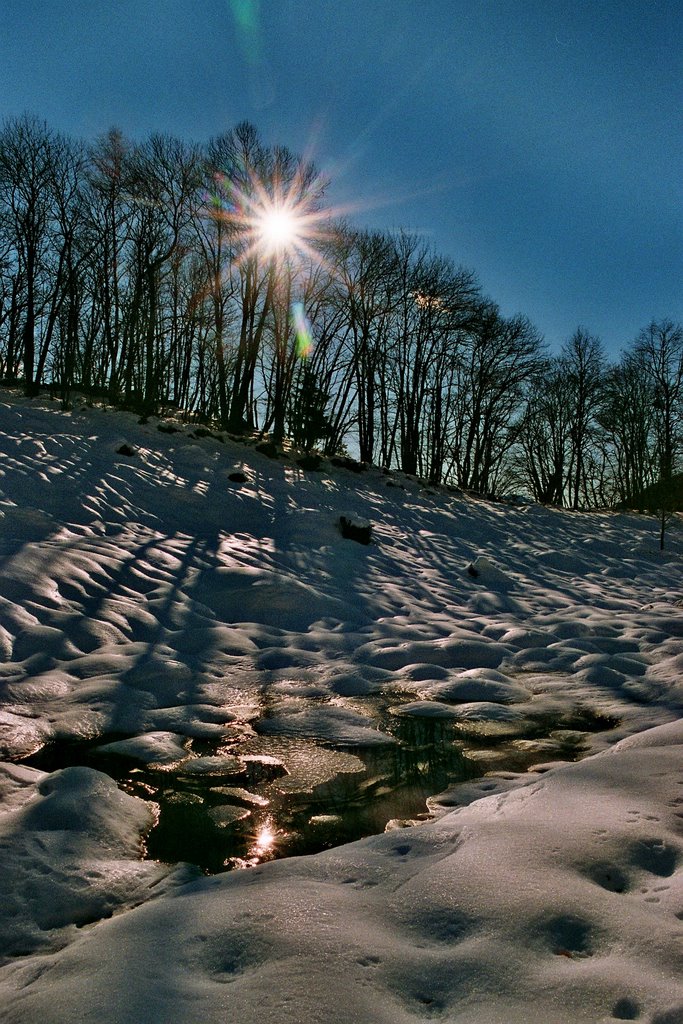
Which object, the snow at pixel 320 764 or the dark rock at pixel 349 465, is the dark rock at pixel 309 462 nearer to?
the dark rock at pixel 349 465

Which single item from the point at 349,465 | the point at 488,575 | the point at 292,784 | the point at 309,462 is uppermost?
the point at 349,465

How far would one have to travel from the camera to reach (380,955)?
151 centimetres

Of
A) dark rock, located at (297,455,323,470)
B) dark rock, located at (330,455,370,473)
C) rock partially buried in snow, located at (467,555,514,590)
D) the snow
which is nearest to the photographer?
the snow

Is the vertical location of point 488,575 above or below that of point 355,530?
below

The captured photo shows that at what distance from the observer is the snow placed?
4.67 ft

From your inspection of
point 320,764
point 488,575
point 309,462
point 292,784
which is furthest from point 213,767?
point 309,462


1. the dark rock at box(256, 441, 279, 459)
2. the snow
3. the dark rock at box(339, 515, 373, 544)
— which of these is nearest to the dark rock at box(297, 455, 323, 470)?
the dark rock at box(256, 441, 279, 459)

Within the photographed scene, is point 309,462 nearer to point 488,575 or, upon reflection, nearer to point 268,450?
point 268,450

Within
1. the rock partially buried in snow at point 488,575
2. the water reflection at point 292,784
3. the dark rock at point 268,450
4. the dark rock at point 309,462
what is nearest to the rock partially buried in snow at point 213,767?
the water reflection at point 292,784

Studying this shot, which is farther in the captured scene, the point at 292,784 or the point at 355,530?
the point at 355,530

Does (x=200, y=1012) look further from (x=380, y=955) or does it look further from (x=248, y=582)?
(x=248, y=582)

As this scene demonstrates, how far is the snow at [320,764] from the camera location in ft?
4.67

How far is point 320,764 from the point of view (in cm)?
332

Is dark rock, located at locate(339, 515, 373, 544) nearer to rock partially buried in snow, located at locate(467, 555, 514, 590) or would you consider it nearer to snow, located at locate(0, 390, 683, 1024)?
snow, located at locate(0, 390, 683, 1024)
